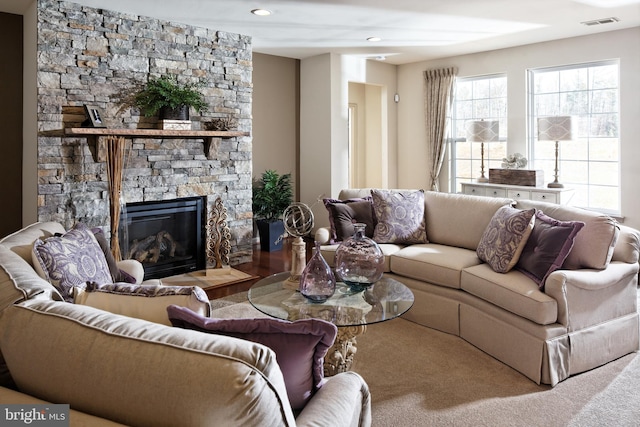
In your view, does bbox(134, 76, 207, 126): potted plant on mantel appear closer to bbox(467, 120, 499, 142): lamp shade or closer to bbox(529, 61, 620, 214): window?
bbox(467, 120, 499, 142): lamp shade

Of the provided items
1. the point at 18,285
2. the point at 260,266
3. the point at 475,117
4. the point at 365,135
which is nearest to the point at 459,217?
the point at 260,266

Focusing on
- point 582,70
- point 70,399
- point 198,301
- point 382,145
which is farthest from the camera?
point 382,145

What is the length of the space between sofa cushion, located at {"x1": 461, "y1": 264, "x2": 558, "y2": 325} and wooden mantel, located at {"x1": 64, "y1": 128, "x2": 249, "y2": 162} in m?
2.86

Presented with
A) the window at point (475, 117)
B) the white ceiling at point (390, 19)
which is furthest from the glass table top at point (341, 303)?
the window at point (475, 117)

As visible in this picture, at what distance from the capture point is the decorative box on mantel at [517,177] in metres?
5.60

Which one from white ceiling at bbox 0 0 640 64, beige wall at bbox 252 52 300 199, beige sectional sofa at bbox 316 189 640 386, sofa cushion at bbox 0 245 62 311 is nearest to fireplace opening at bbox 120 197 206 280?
beige wall at bbox 252 52 300 199

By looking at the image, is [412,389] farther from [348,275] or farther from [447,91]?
[447,91]

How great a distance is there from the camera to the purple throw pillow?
291 cm

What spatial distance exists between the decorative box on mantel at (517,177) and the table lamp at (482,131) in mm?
215

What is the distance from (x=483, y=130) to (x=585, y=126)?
1.15 meters

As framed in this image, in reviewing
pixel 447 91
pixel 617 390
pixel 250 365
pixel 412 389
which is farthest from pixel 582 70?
pixel 250 365

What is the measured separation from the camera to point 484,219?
3.90 m

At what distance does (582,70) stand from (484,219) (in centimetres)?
302

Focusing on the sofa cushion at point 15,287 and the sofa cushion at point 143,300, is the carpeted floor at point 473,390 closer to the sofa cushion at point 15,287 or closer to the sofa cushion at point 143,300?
the sofa cushion at point 143,300
